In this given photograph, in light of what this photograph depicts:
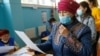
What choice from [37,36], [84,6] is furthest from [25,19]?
[84,6]

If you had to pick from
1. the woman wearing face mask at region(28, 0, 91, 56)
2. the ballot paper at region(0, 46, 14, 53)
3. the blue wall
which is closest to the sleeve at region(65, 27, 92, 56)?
the woman wearing face mask at region(28, 0, 91, 56)

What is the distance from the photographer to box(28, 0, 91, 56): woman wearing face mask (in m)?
1.33

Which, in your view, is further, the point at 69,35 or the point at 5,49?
the point at 5,49

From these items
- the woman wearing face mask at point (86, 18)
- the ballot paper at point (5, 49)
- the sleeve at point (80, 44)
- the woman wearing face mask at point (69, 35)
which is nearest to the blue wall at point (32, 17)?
the woman wearing face mask at point (86, 18)

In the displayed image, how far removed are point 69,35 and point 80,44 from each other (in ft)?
0.37

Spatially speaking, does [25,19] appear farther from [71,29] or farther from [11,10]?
[71,29]

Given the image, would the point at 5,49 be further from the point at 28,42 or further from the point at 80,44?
the point at 80,44

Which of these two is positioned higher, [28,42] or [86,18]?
[28,42]

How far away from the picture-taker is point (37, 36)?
4.79 meters

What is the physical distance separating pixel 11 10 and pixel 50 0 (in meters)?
2.63

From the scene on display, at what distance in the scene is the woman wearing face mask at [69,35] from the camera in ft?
4.37

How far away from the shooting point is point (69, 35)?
1366 millimetres

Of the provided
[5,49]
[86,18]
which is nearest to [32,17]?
[86,18]

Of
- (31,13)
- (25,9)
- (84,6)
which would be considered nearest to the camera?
(84,6)
